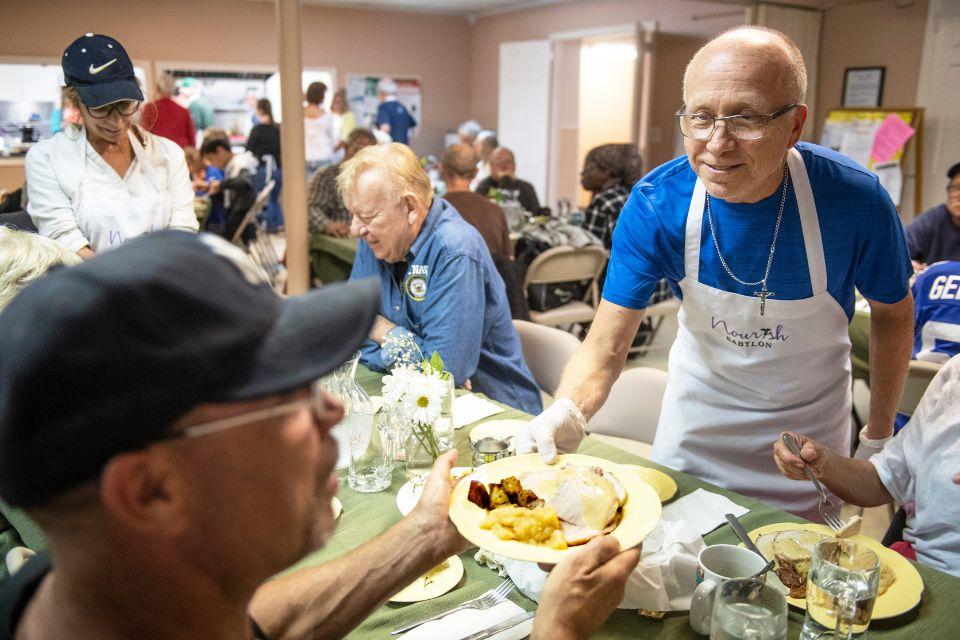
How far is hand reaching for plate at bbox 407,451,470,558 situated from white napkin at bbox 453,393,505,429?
2.27 ft

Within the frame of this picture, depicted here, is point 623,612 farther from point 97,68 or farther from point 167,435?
point 97,68

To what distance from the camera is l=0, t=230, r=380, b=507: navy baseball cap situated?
57 cm

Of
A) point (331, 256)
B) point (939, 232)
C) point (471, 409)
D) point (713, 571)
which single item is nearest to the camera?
point (713, 571)

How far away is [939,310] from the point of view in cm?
273

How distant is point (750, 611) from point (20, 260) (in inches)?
59.3

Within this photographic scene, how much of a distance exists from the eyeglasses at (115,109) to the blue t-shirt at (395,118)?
7.86 meters

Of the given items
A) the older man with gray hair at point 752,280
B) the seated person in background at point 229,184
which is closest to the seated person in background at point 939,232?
the older man with gray hair at point 752,280

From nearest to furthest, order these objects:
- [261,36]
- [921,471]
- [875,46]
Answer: [921,471]
[875,46]
[261,36]

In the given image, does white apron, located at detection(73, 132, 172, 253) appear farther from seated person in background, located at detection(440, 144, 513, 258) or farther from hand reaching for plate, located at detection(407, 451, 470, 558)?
hand reaching for plate, located at detection(407, 451, 470, 558)

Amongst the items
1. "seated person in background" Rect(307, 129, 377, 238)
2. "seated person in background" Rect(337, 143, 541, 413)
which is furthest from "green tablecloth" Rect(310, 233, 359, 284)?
"seated person in background" Rect(337, 143, 541, 413)

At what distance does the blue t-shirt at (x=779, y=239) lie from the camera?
1621 mm

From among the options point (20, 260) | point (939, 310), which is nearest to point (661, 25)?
point (939, 310)

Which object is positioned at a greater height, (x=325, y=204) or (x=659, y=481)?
(x=325, y=204)

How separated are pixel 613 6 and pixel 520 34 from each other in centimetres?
190
